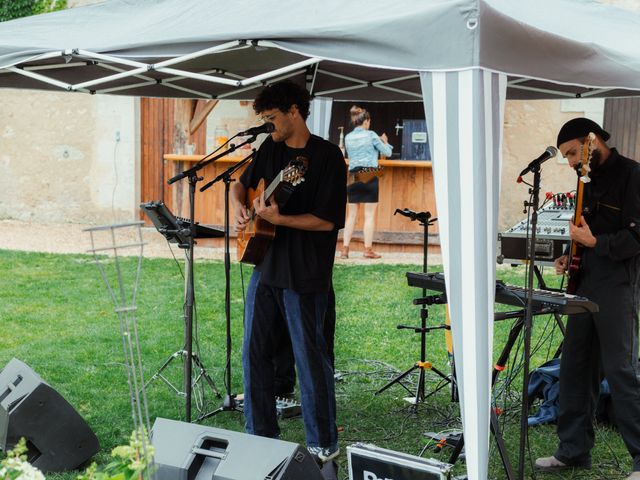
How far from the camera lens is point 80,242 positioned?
1222 centimetres

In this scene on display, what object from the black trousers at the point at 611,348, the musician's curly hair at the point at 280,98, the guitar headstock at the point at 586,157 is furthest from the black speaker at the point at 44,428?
the guitar headstock at the point at 586,157

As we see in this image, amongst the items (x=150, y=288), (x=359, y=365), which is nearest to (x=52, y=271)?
(x=150, y=288)

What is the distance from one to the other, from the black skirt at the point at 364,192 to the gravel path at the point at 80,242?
760 mm

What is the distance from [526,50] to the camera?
3178 millimetres

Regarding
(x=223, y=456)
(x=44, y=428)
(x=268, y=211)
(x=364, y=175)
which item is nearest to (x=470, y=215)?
(x=268, y=211)

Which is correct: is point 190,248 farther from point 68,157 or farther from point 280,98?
point 68,157

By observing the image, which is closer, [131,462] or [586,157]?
[131,462]

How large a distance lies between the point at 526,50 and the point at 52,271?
788cm

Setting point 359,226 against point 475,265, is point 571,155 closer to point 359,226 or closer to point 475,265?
point 475,265

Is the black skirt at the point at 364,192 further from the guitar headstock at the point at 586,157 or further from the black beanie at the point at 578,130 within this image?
the guitar headstock at the point at 586,157

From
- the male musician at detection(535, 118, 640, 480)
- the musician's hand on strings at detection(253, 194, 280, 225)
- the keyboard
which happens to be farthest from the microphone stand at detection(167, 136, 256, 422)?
the male musician at detection(535, 118, 640, 480)

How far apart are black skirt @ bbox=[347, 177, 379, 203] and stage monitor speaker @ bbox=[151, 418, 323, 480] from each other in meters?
7.43

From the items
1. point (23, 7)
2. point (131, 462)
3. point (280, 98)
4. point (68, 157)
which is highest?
point (23, 7)

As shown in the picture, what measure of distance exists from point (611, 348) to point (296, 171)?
167 centimetres
